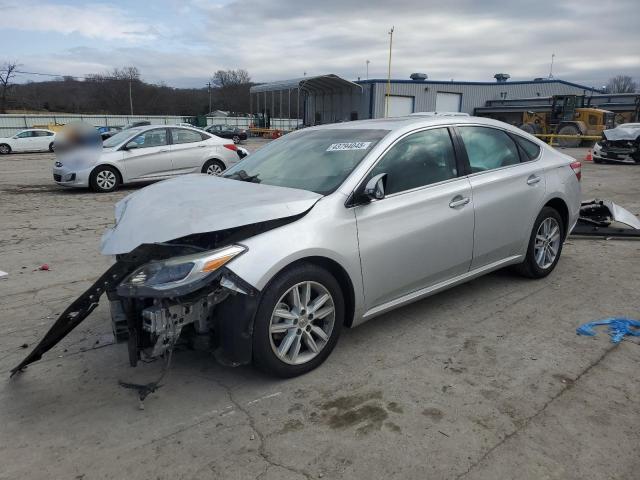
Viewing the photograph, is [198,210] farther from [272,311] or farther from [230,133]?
[230,133]

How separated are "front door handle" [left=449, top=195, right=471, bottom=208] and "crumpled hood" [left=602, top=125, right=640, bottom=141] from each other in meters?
17.3

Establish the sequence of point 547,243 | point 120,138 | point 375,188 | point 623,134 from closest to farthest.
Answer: point 375,188 < point 547,243 < point 120,138 < point 623,134

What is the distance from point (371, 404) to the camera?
2.96 m

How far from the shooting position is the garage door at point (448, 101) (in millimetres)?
45312

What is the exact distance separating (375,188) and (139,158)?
387 inches

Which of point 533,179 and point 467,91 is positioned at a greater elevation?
point 467,91

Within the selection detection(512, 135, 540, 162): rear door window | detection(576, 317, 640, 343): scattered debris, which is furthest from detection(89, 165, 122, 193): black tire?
detection(576, 317, 640, 343): scattered debris

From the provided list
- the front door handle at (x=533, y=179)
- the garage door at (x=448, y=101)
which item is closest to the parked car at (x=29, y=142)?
the front door handle at (x=533, y=179)

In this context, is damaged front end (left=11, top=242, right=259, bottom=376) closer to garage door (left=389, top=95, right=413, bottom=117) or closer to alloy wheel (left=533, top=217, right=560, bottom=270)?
alloy wheel (left=533, top=217, right=560, bottom=270)

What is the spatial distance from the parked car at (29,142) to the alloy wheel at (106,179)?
18.2 m

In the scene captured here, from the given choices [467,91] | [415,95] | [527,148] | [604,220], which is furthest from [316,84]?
[527,148]

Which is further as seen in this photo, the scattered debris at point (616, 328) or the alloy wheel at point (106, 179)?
the alloy wheel at point (106, 179)

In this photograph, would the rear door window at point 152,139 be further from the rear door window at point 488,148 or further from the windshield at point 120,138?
the rear door window at point 488,148

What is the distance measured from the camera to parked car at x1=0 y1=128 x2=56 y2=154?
89.1 ft
